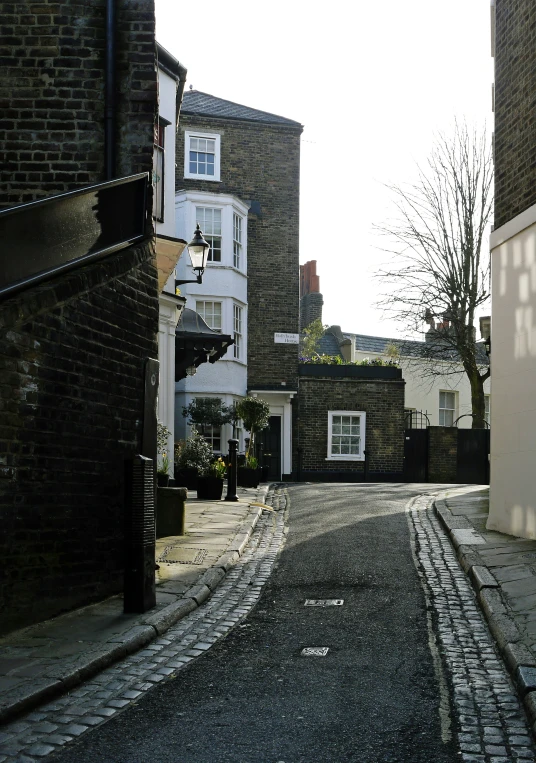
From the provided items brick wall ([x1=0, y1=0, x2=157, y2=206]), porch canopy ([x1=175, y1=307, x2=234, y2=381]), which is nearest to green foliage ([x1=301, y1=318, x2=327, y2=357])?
porch canopy ([x1=175, y1=307, x2=234, y2=381])

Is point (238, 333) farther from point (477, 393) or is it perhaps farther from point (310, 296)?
point (310, 296)

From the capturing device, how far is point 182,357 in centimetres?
2055

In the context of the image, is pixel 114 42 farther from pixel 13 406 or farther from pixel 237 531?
pixel 237 531

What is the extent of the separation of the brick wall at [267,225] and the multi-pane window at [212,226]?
4.00ft

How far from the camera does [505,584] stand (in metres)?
8.34

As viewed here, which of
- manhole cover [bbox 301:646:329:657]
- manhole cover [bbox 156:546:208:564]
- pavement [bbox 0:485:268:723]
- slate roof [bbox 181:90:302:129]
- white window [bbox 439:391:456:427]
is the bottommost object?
manhole cover [bbox 301:646:329:657]

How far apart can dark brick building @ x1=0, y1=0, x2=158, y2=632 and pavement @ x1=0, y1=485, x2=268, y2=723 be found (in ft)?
0.97

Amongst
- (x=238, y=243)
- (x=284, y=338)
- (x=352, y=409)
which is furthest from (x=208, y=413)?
(x=238, y=243)

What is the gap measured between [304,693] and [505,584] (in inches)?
145

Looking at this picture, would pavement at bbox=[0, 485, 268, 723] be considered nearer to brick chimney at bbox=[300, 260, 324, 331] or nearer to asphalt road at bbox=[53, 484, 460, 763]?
asphalt road at bbox=[53, 484, 460, 763]

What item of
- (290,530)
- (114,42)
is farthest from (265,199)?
(114,42)

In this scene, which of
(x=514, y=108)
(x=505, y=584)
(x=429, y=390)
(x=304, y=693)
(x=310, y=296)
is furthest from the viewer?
(x=310, y=296)

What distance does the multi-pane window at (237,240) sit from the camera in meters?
29.2

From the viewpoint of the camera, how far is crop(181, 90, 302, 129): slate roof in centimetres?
2989
